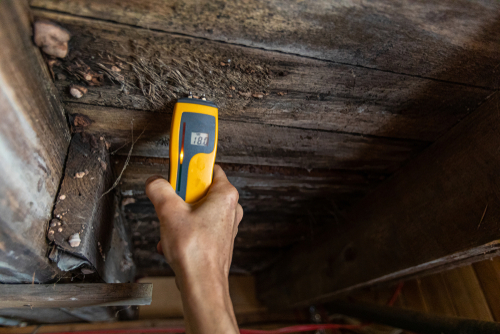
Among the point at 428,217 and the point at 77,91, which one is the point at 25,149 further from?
the point at 428,217

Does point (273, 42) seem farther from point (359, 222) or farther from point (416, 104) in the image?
point (359, 222)

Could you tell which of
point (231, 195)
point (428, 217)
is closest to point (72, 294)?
point (231, 195)

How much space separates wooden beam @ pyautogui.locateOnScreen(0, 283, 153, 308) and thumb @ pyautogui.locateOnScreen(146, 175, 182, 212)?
0.79ft

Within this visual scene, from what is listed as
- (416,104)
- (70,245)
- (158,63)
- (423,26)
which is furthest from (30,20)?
(416,104)

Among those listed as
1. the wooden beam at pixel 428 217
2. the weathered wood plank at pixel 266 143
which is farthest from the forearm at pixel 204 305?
the wooden beam at pixel 428 217

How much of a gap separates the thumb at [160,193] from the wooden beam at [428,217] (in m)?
0.73

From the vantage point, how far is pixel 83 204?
66 centimetres

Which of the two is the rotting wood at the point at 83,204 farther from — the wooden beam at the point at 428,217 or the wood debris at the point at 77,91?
the wooden beam at the point at 428,217

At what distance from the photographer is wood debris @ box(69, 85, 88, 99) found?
589 mm

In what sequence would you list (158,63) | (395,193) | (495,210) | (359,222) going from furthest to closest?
1. (359,222)
2. (395,193)
3. (495,210)
4. (158,63)

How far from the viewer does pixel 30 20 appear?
1.48ft

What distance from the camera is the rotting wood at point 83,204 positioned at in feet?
2.03

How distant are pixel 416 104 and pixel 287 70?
39cm

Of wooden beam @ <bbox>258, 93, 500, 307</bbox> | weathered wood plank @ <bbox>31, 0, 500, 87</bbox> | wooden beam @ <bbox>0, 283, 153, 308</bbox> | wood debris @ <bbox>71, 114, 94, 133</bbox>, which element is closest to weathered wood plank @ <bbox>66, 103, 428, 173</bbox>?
wood debris @ <bbox>71, 114, 94, 133</bbox>
